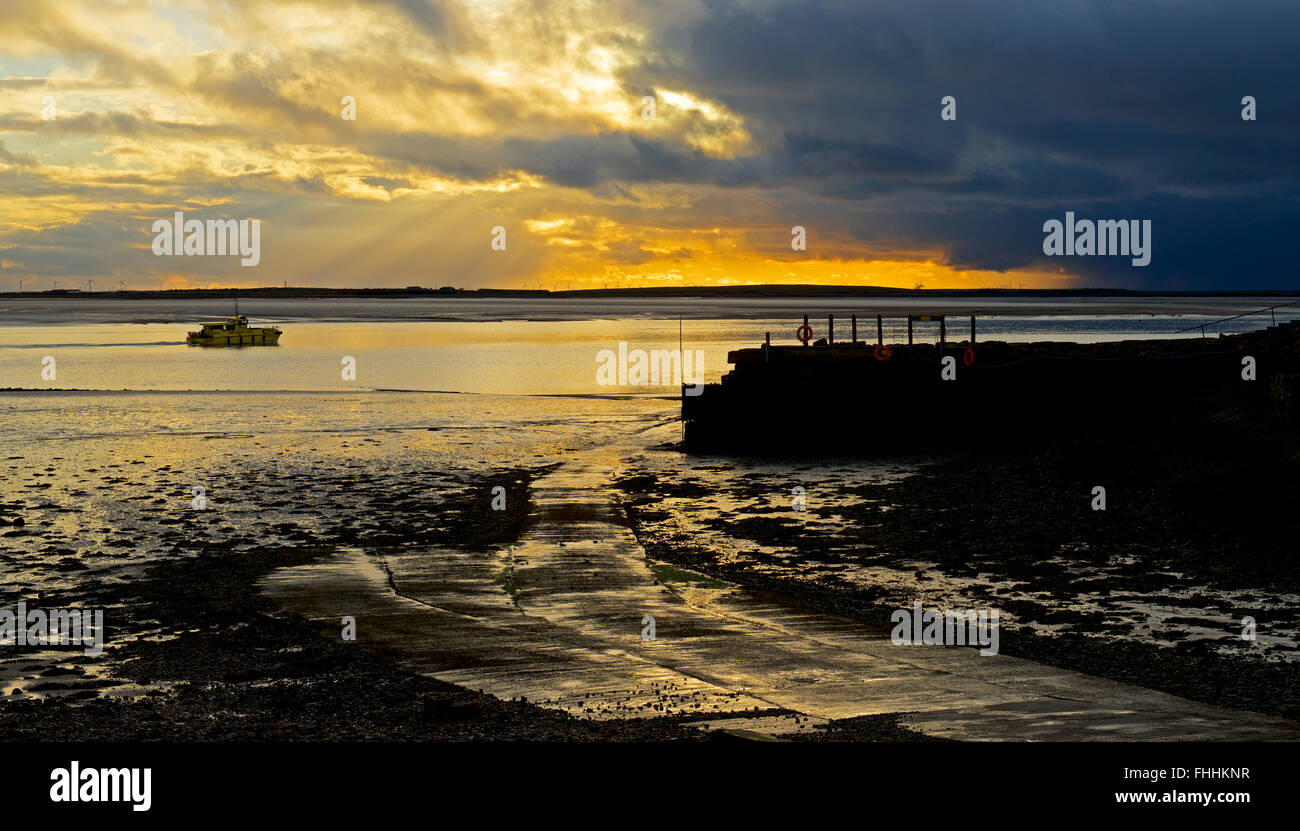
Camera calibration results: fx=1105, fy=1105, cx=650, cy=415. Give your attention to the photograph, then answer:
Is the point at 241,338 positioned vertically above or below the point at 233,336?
below

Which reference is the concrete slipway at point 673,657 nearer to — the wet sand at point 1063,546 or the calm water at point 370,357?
the wet sand at point 1063,546

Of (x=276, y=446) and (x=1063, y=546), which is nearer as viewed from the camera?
(x=1063, y=546)

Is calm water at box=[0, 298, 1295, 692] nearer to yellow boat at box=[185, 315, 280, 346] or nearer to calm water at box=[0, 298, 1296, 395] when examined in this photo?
calm water at box=[0, 298, 1296, 395]

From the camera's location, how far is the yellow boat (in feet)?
299

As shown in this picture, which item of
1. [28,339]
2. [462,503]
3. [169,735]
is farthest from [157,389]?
[28,339]

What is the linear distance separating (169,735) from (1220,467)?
63.4 ft

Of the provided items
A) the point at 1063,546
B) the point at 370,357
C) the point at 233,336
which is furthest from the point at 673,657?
the point at 233,336

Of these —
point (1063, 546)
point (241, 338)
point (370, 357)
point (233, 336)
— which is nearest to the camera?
point (1063, 546)

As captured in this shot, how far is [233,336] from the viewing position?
92.2m

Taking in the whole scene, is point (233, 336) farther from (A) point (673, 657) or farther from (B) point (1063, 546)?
(A) point (673, 657)

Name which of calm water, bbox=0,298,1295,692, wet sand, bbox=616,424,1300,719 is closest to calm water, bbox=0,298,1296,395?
calm water, bbox=0,298,1295,692

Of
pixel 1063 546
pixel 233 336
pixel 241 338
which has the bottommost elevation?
pixel 1063 546
